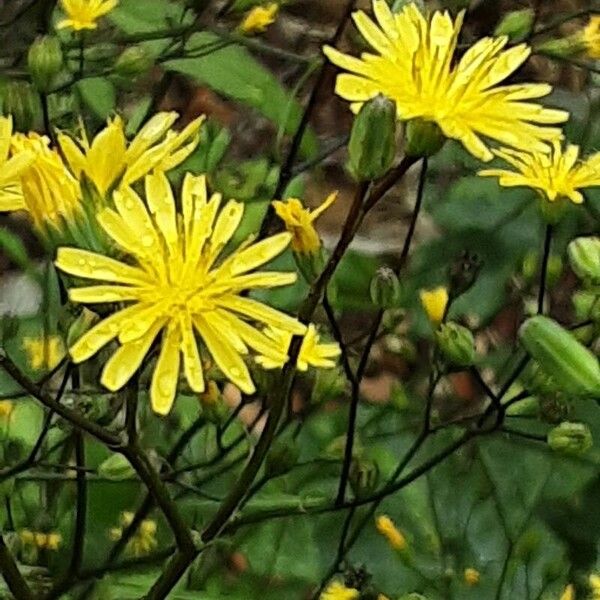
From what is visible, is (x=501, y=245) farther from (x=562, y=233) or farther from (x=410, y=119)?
(x=410, y=119)

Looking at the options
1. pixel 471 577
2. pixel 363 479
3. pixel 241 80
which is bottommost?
pixel 471 577

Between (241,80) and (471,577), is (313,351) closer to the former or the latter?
(471,577)

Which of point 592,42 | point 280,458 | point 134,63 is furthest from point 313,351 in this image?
point 592,42

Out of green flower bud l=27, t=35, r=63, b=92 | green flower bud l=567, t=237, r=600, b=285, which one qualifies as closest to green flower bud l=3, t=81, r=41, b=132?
green flower bud l=27, t=35, r=63, b=92

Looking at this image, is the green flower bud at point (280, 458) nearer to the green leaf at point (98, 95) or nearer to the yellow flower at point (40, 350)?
the yellow flower at point (40, 350)

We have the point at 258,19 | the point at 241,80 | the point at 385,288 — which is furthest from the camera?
the point at 241,80

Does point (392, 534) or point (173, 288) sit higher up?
point (173, 288)

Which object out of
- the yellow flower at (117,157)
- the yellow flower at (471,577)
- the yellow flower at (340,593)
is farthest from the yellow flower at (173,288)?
the yellow flower at (471,577)

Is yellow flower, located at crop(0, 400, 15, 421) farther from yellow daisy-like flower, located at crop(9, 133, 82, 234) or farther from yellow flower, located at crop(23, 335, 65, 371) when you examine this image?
yellow daisy-like flower, located at crop(9, 133, 82, 234)
